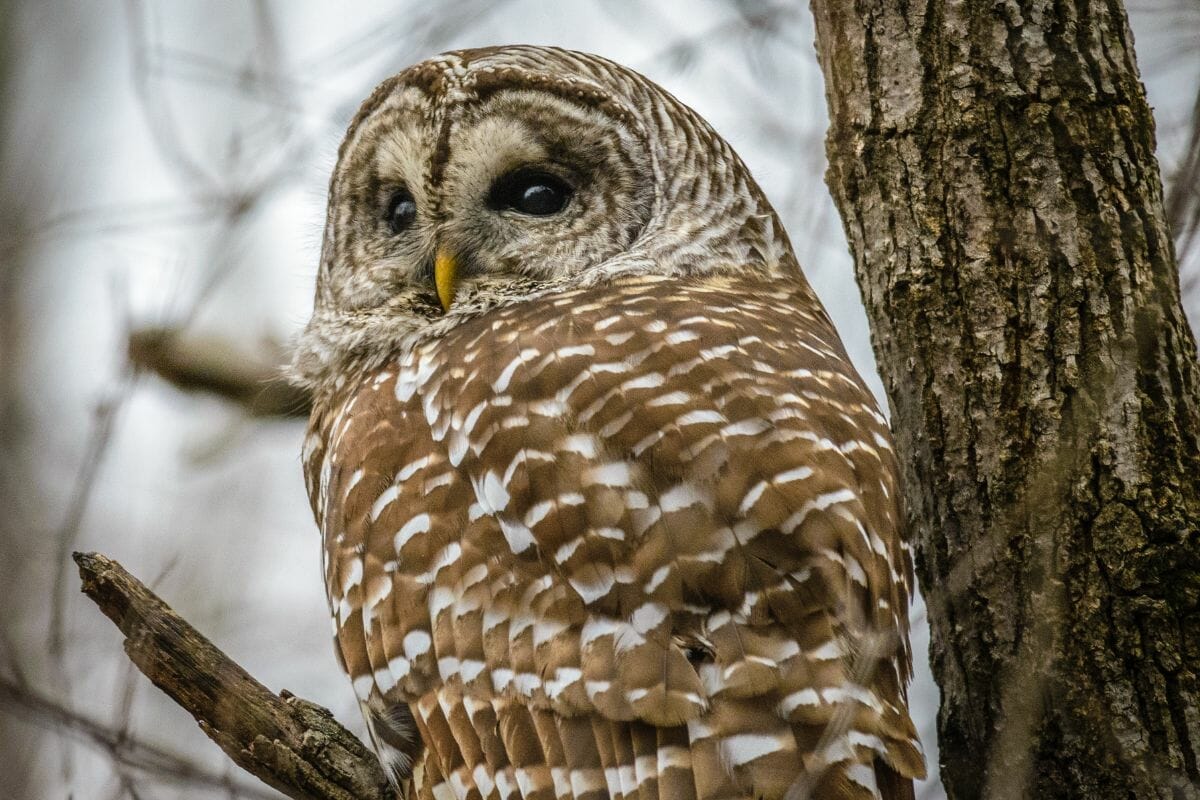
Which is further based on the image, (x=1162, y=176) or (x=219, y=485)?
(x=219, y=485)

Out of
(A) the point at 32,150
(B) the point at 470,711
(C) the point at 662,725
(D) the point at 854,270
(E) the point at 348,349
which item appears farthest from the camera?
(A) the point at 32,150

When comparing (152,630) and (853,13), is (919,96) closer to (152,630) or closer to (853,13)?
(853,13)

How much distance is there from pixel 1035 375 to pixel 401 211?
2.07m

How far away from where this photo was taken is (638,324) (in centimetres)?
297

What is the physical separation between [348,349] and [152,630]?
57.5 inches

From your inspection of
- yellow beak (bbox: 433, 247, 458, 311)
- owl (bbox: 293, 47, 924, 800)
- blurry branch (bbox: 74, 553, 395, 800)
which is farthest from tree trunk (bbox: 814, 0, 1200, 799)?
blurry branch (bbox: 74, 553, 395, 800)

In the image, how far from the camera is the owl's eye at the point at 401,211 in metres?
4.03

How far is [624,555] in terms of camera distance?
2.60 meters

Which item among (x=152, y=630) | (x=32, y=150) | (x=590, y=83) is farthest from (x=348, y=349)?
(x=32, y=150)

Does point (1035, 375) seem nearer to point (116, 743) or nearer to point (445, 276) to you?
point (445, 276)

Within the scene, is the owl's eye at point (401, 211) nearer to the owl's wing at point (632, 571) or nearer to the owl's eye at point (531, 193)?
the owl's eye at point (531, 193)

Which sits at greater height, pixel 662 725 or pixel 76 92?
pixel 76 92

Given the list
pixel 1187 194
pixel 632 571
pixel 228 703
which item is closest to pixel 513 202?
pixel 632 571

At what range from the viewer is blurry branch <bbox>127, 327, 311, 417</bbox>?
4.55 meters
